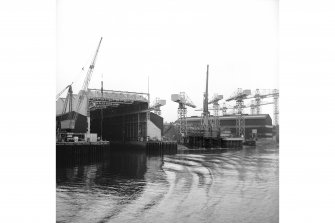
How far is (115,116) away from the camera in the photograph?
13836mm

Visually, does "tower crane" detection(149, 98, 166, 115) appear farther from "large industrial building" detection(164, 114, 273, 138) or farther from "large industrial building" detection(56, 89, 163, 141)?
"large industrial building" detection(164, 114, 273, 138)

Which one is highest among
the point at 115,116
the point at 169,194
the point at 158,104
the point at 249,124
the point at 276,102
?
the point at 158,104

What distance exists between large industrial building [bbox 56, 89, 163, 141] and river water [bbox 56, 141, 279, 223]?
160 centimetres

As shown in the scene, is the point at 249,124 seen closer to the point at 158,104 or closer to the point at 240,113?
the point at 240,113

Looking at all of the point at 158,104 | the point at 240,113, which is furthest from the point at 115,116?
the point at 240,113

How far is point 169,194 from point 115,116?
19.5 ft

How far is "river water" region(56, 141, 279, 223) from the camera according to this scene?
22.2 feet

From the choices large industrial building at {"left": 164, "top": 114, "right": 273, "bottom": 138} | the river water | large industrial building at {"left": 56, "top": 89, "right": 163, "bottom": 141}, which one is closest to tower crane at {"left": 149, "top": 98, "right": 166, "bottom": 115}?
large industrial building at {"left": 56, "top": 89, "right": 163, "bottom": 141}

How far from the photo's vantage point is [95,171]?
38.9ft
